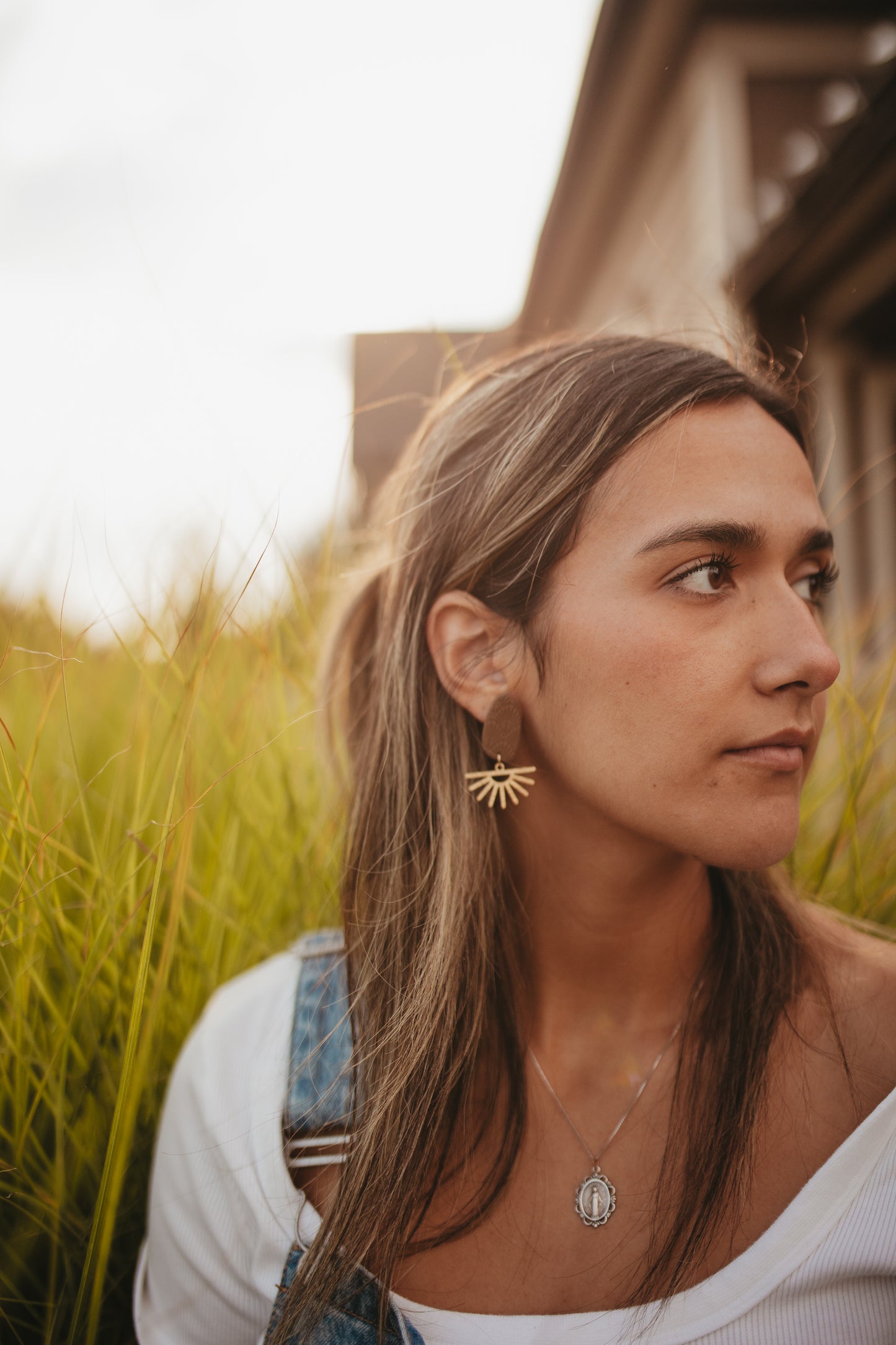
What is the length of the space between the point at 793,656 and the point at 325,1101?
1.04 m

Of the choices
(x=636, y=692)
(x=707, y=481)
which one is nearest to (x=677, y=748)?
(x=636, y=692)

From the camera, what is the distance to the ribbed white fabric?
3.59 feet

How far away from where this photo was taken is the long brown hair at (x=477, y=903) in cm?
124

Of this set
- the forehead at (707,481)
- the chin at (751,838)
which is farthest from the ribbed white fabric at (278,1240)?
the forehead at (707,481)

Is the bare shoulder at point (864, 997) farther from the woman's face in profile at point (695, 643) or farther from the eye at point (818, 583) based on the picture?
the eye at point (818, 583)

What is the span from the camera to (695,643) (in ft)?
4.07

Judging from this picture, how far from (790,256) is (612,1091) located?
429 cm

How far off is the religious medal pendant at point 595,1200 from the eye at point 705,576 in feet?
3.09

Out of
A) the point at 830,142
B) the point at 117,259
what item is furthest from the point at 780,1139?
the point at 830,142

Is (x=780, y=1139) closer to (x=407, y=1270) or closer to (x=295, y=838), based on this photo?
(x=407, y=1270)

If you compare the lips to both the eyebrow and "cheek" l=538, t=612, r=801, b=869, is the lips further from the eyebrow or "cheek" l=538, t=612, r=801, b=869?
the eyebrow

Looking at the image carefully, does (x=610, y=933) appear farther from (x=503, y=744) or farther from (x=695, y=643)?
(x=695, y=643)

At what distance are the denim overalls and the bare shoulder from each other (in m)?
0.78

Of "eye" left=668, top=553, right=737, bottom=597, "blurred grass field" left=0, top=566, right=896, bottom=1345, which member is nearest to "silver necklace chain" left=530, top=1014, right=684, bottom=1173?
"blurred grass field" left=0, top=566, right=896, bottom=1345
